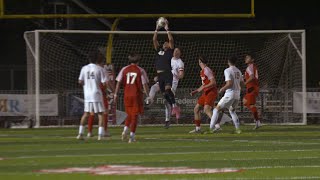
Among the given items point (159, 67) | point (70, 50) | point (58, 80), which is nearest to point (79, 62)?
point (70, 50)

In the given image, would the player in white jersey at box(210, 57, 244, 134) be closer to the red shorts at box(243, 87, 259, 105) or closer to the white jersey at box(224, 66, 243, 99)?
the white jersey at box(224, 66, 243, 99)

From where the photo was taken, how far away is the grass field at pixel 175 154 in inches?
391

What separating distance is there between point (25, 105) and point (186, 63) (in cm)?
618

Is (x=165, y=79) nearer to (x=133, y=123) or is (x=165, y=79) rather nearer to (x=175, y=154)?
(x=133, y=123)

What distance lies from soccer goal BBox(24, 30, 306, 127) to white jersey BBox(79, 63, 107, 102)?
6.22 metres

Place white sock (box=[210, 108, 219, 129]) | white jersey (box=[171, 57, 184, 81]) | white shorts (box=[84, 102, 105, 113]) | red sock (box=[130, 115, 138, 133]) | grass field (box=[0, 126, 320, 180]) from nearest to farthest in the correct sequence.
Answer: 1. grass field (box=[0, 126, 320, 180])
2. red sock (box=[130, 115, 138, 133])
3. white shorts (box=[84, 102, 105, 113])
4. white sock (box=[210, 108, 219, 129])
5. white jersey (box=[171, 57, 184, 81])

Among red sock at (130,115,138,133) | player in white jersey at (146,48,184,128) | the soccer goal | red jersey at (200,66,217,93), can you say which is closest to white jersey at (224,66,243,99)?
red jersey at (200,66,217,93)

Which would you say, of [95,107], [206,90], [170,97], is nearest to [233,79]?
[206,90]

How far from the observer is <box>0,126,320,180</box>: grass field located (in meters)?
9.92

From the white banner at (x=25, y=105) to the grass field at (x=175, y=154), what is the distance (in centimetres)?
529

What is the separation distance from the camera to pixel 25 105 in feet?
77.8

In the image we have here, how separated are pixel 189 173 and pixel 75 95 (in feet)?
48.4

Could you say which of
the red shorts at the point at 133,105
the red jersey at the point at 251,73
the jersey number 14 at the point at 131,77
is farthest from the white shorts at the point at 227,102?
the jersey number 14 at the point at 131,77

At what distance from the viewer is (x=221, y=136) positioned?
17.5 meters
